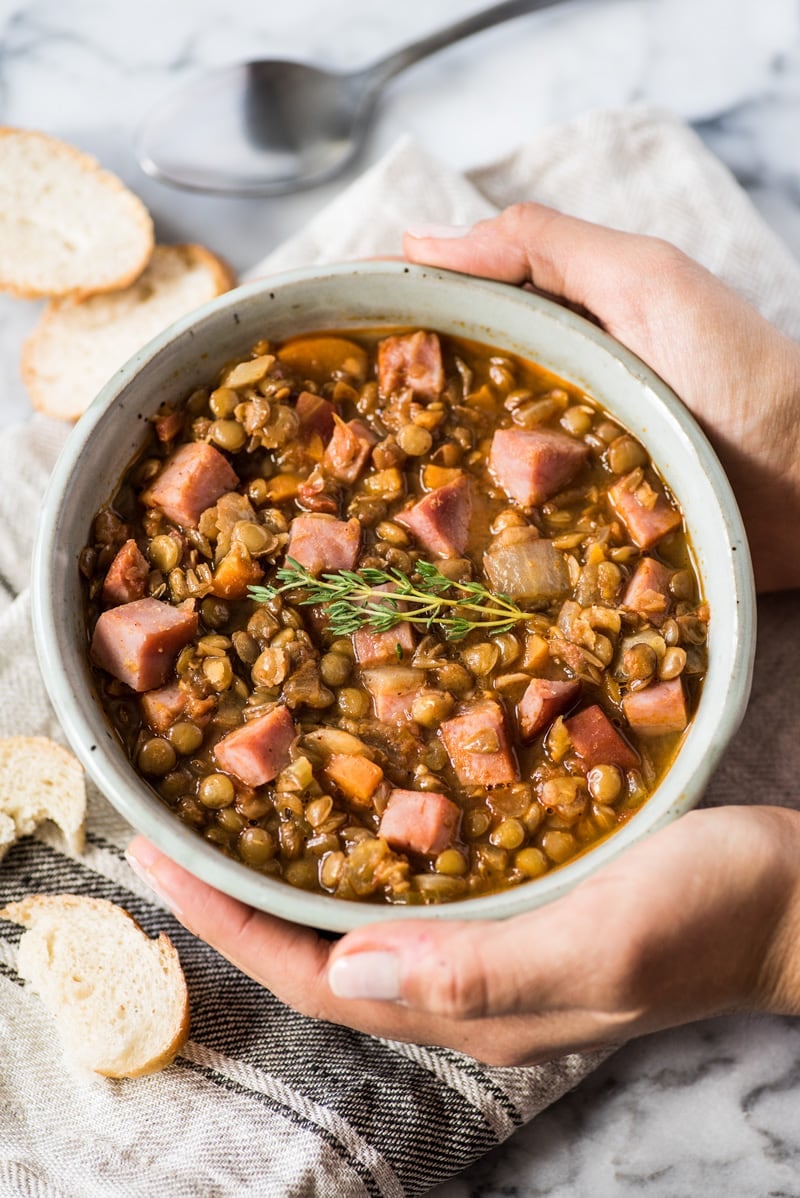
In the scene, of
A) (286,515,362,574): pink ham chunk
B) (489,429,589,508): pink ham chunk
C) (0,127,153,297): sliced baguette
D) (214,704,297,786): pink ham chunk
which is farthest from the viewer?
(0,127,153,297): sliced baguette

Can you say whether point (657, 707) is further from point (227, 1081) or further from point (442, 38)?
point (442, 38)

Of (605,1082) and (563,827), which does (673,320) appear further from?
(605,1082)

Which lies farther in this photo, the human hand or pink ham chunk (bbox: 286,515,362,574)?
the human hand

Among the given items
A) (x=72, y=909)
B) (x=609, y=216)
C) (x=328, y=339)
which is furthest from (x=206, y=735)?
(x=609, y=216)

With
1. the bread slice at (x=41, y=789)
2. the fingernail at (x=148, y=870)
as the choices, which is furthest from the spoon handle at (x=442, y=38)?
the fingernail at (x=148, y=870)

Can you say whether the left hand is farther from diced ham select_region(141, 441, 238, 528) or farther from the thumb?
diced ham select_region(141, 441, 238, 528)

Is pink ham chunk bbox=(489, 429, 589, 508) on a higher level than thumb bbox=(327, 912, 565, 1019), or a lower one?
higher

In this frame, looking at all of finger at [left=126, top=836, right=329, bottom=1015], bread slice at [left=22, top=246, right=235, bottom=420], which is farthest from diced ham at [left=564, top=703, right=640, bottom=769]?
bread slice at [left=22, top=246, right=235, bottom=420]
